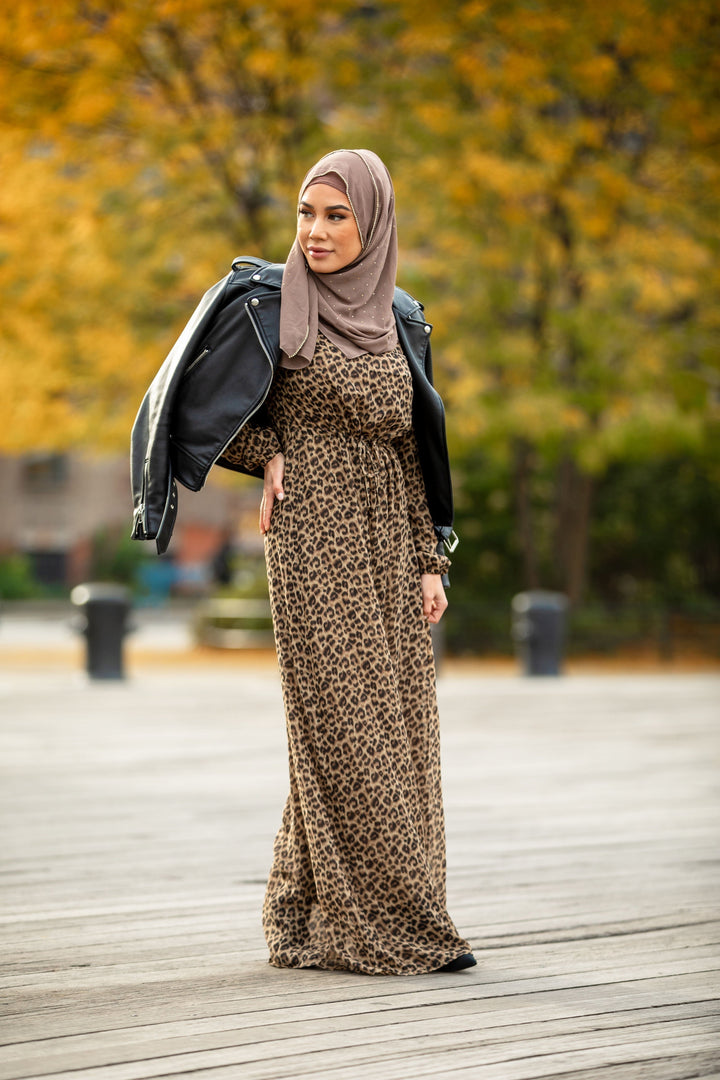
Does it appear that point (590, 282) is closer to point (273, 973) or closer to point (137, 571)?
point (273, 973)

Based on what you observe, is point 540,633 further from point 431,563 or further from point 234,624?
point 431,563

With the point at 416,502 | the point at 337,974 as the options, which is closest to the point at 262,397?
the point at 416,502

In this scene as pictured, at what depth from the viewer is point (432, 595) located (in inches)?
148

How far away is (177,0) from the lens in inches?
524

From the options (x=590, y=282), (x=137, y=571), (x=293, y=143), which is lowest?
(x=137, y=571)

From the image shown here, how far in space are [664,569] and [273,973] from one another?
1744cm

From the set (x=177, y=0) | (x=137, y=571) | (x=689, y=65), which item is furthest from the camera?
(x=137, y=571)

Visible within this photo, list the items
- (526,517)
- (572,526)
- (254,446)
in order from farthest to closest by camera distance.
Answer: (572,526)
(526,517)
(254,446)

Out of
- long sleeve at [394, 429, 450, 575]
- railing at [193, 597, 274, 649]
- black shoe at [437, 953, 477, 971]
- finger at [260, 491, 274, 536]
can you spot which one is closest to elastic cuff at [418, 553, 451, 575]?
long sleeve at [394, 429, 450, 575]

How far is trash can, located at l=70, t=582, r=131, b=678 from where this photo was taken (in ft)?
43.7

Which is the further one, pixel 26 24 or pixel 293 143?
pixel 293 143

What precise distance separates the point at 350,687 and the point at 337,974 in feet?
2.31

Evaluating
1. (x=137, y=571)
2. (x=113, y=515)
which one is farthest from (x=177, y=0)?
(x=113, y=515)

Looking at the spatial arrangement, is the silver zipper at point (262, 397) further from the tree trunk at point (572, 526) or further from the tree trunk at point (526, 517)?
the tree trunk at point (572, 526)
